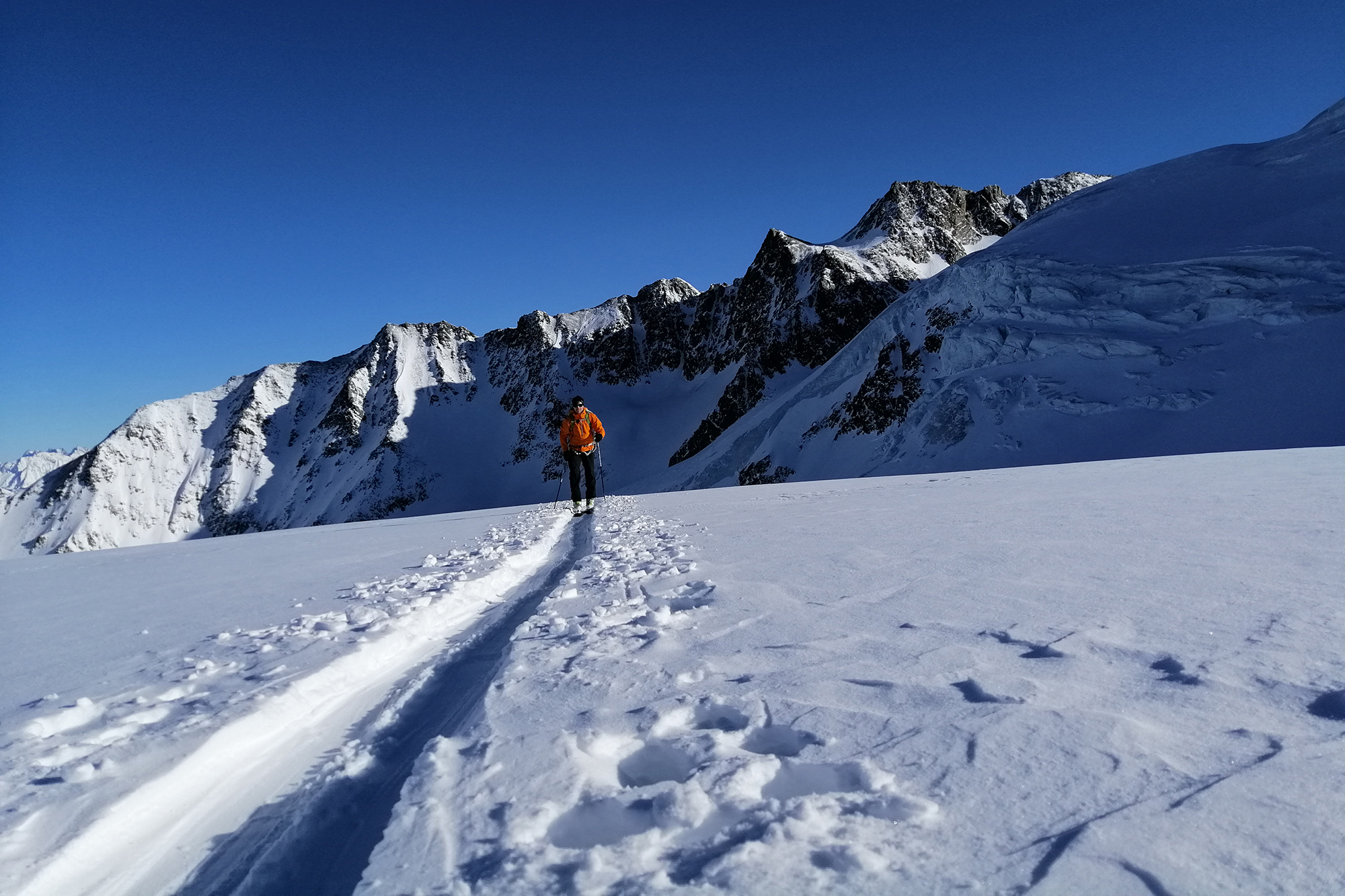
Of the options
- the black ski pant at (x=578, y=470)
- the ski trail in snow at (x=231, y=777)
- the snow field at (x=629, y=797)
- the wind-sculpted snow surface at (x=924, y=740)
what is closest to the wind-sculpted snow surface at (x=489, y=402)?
the black ski pant at (x=578, y=470)

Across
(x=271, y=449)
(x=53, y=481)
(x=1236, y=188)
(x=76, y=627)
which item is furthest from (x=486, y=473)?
(x=53, y=481)

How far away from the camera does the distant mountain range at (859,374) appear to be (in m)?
26.3

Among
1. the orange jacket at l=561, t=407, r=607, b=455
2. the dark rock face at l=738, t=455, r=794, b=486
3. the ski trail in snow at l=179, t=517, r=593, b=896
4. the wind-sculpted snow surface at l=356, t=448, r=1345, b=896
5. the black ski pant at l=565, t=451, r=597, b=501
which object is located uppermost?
the orange jacket at l=561, t=407, r=607, b=455

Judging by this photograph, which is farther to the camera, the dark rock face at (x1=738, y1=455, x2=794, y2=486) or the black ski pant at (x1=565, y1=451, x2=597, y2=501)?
the dark rock face at (x1=738, y1=455, x2=794, y2=486)

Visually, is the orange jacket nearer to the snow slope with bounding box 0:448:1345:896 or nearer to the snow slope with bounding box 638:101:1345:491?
the snow slope with bounding box 0:448:1345:896

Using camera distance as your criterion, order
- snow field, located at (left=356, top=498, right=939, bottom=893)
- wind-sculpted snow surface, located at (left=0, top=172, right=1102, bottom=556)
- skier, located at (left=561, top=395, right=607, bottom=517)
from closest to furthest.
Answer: snow field, located at (left=356, top=498, right=939, bottom=893)
skier, located at (left=561, top=395, right=607, bottom=517)
wind-sculpted snow surface, located at (left=0, top=172, right=1102, bottom=556)

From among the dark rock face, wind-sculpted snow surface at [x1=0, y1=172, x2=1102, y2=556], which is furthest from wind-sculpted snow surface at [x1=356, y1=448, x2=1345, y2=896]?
wind-sculpted snow surface at [x1=0, y1=172, x2=1102, y2=556]

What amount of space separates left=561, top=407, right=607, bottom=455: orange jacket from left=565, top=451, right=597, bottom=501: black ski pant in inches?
4.5

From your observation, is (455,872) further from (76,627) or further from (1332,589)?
(76,627)

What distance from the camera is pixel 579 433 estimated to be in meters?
14.2

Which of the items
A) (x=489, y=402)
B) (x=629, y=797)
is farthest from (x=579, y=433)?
(x=489, y=402)

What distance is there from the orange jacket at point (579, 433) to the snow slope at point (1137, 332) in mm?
21984

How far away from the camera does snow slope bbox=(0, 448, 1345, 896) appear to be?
171 centimetres

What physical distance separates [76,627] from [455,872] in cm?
595
